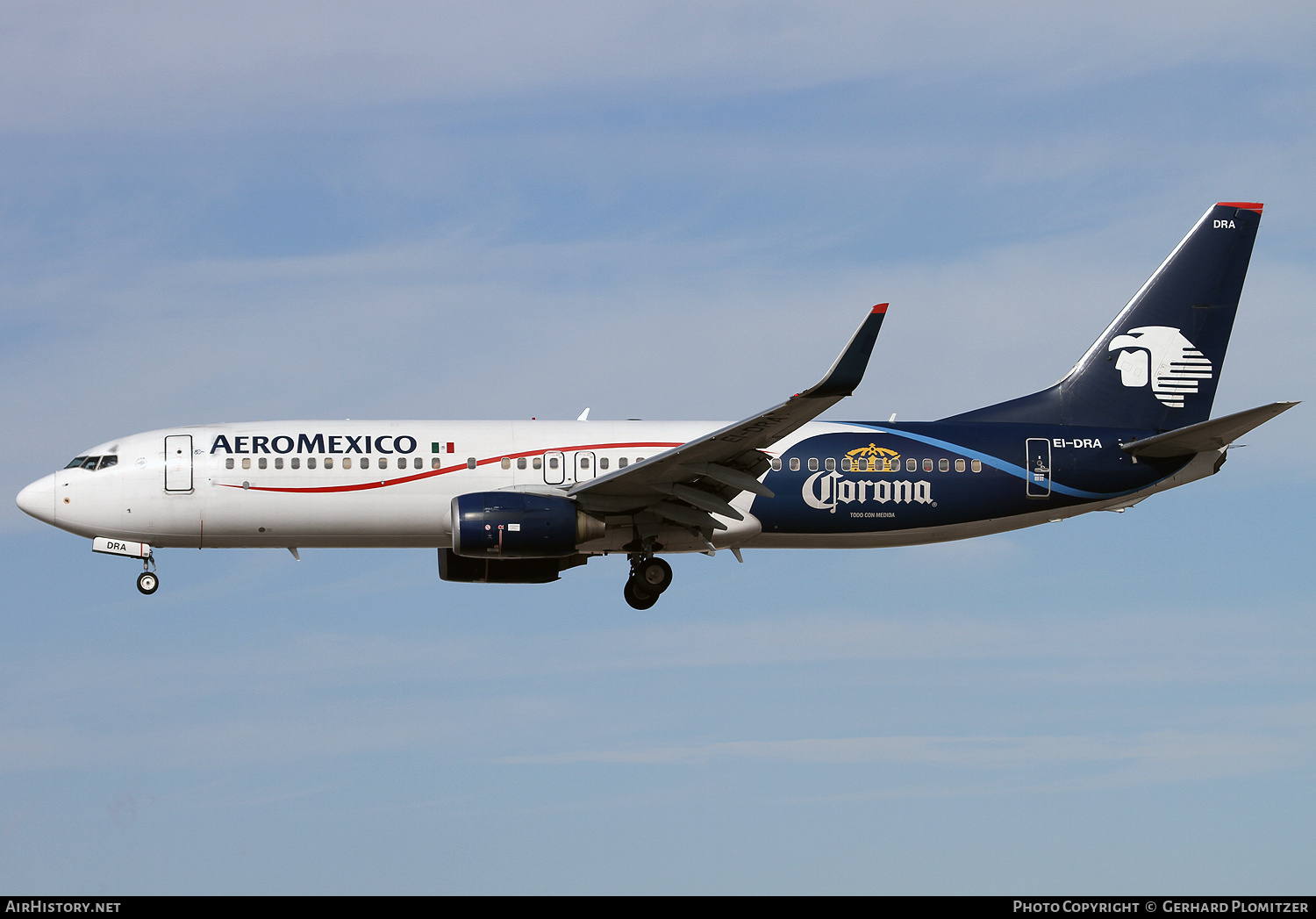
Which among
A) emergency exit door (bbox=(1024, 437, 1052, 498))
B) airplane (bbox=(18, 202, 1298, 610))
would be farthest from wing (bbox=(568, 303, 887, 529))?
emergency exit door (bbox=(1024, 437, 1052, 498))

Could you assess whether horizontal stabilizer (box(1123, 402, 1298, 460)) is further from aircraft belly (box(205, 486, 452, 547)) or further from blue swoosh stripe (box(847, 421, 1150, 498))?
aircraft belly (box(205, 486, 452, 547))

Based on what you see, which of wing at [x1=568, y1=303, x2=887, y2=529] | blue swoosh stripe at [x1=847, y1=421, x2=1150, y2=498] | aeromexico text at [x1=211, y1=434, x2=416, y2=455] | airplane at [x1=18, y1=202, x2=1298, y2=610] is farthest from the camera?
blue swoosh stripe at [x1=847, y1=421, x2=1150, y2=498]

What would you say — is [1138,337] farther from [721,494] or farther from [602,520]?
[602,520]

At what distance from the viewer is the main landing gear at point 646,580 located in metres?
31.5

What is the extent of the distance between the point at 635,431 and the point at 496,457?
10.5 ft

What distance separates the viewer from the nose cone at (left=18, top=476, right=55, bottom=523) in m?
30.7

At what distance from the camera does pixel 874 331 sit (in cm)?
2467

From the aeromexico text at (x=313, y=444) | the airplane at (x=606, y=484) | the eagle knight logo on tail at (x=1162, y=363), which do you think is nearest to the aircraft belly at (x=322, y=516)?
the airplane at (x=606, y=484)

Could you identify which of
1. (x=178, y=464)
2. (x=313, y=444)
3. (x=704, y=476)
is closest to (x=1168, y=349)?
(x=704, y=476)

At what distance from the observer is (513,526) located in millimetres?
29250

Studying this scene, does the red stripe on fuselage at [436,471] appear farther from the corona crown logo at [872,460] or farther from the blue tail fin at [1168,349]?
the blue tail fin at [1168,349]

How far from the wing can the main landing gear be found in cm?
128
